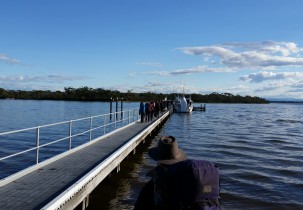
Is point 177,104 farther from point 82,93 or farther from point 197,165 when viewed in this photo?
point 82,93

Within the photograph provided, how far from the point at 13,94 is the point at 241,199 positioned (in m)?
157

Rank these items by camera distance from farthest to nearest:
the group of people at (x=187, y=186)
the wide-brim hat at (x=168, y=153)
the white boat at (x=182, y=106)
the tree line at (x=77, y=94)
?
1. the tree line at (x=77, y=94)
2. the white boat at (x=182, y=106)
3. the wide-brim hat at (x=168, y=153)
4. the group of people at (x=187, y=186)

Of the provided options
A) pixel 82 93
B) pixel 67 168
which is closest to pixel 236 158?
pixel 67 168

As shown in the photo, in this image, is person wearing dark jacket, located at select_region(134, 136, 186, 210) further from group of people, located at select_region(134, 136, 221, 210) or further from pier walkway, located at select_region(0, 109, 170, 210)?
pier walkway, located at select_region(0, 109, 170, 210)

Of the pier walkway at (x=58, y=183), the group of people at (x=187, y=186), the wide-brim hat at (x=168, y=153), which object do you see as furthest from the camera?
the pier walkway at (x=58, y=183)

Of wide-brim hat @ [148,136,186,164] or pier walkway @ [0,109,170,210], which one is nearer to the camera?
wide-brim hat @ [148,136,186,164]

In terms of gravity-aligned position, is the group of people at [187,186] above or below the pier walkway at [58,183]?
above

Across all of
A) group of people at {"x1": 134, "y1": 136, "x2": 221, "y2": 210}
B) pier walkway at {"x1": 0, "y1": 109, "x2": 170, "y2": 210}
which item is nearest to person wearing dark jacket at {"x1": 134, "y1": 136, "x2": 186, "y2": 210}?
group of people at {"x1": 134, "y1": 136, "x2": 221, "y2": 210}

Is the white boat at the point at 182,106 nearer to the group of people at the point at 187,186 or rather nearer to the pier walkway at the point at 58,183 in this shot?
the pier walkway at the point at 58,183

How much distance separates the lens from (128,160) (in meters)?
16.0

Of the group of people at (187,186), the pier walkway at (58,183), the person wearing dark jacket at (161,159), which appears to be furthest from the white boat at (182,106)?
the group of people at (187,186)

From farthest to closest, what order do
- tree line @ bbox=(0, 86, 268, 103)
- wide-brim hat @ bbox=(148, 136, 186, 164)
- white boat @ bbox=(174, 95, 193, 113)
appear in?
tree line @ bbox=(0, 86, 268, 103)
white boat @ bbox=(174, 95, 193, 113)
wide-brim hat @ bbox=(148, 136, 186, 164)

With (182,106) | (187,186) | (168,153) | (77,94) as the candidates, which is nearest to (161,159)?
(168,153)

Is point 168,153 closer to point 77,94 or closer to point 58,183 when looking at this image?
point 58,183
